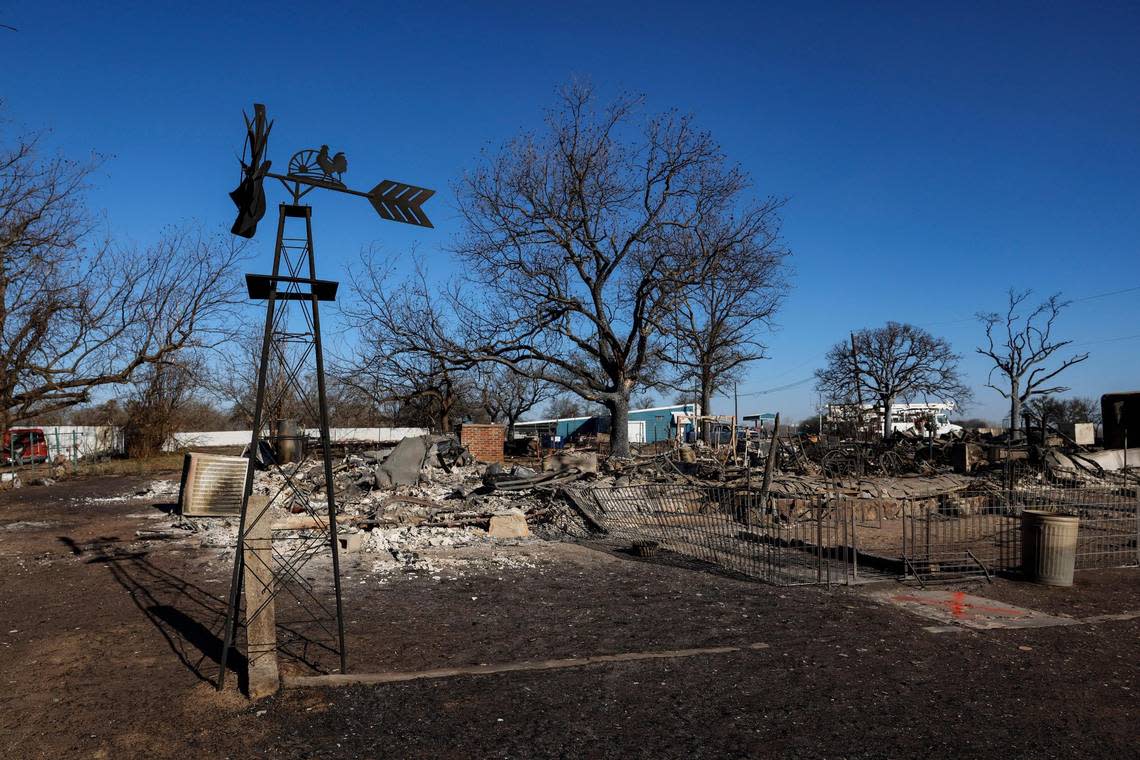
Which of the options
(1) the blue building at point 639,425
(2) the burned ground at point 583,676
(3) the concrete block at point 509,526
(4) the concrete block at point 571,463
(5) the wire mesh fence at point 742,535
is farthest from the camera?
(1) the blue building at point 639,425

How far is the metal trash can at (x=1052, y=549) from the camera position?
9203mm

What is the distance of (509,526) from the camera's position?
13102 millimetres

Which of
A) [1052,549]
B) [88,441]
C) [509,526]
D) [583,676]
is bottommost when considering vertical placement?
[583,676]

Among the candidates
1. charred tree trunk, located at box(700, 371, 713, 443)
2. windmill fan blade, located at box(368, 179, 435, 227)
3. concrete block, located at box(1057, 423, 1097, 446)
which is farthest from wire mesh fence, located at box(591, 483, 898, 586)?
charred tree trunk, located at box(700, 371, 713, 443)

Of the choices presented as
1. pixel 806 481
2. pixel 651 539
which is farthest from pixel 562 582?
pixel 806 481

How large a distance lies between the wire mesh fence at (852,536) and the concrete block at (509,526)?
1660 millimetres

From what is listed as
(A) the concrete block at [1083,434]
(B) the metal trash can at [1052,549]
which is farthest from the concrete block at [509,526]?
(A) the concrete block at [1083,434]

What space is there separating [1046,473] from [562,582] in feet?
53.2

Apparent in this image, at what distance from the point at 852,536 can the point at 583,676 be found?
4420mm

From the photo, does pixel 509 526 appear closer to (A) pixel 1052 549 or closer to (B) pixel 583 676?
(B) pixel 583 676

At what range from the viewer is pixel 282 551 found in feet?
37.1

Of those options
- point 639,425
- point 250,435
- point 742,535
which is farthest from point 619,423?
point 639,425

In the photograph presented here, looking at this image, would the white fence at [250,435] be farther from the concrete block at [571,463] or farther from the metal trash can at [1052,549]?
the metal trash can at [1052,549]

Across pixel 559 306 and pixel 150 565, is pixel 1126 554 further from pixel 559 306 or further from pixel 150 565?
pixel 559 306
